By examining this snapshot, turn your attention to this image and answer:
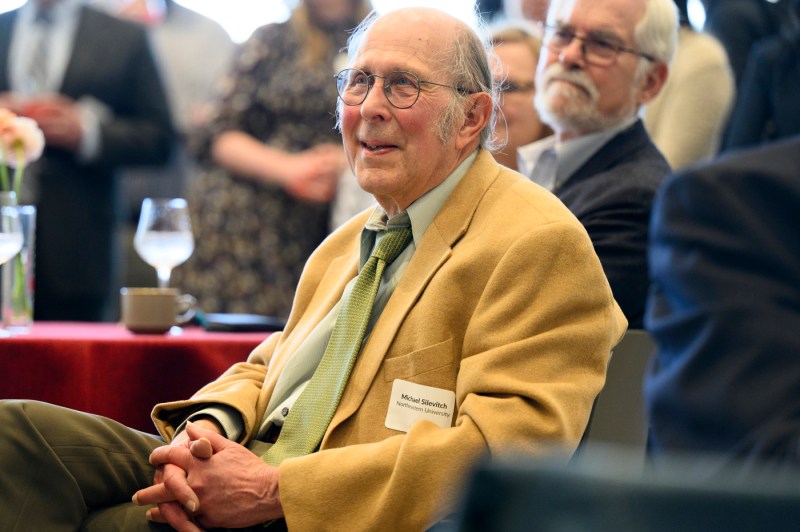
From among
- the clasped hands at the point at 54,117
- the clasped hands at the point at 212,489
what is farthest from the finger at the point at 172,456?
the clasped hands at the point at 54,117

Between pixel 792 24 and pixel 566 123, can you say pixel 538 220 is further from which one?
pixel 792 24

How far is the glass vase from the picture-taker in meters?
3.19

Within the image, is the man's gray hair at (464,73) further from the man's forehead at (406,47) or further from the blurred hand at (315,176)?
the blurred hand at (315,176)

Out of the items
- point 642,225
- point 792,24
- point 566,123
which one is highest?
point 792,24

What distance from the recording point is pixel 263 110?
456 centimetres

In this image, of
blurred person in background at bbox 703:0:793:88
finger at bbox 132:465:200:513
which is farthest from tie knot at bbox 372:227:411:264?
blurred person in background at bbox 703:0:793:88

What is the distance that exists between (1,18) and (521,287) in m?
3.36

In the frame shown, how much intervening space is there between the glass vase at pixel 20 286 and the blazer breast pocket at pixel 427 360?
1.48 metres

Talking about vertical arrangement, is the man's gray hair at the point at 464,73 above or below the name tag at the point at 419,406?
above

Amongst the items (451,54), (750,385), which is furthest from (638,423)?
(750,385)

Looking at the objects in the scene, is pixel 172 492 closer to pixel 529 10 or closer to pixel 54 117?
pixel 54 117

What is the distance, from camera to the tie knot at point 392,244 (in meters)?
2.32

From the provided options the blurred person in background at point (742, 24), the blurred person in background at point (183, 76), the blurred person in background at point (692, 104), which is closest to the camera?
the blurred person in background at point (692, 104)

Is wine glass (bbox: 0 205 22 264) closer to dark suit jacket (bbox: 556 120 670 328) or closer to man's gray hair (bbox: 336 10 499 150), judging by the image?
man's gray hair (bbox: 336 10 499 150)
